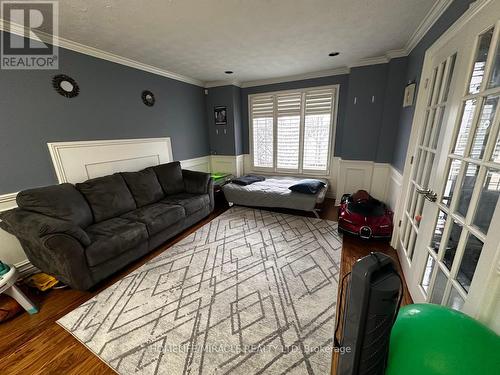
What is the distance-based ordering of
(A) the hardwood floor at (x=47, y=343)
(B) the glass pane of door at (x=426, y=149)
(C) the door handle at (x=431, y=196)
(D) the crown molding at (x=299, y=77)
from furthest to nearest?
1. (D) the crown molding at (x=299, y=77)
2. (B) the glass pane of door at (x=426, y=149)
3. (C) the door handle at (x=431, y=196)
4. (A) the hardwood floor at (x=47, y=343)

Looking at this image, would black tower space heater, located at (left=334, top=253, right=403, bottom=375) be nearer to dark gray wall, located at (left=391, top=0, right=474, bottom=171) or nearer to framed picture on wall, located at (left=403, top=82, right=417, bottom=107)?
dark gray wall, located at (left=391, top=0, right=474, bottom=171)

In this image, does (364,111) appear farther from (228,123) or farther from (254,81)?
(228,123)

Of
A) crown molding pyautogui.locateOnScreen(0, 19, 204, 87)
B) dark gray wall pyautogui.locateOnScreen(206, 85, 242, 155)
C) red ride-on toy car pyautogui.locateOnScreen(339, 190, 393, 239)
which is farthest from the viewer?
dark gray wall pyautogui.locateOnScreen(206, 85, 242, 155)

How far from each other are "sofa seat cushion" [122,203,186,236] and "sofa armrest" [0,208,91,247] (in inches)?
23.3

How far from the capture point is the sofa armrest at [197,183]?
3.25 m

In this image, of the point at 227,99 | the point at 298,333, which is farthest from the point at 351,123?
the point at 298,333

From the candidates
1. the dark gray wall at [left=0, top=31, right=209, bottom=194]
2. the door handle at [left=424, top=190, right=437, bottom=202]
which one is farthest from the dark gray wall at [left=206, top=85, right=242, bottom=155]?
the door handle at [left=424, top=190, right=437, bottom=202]

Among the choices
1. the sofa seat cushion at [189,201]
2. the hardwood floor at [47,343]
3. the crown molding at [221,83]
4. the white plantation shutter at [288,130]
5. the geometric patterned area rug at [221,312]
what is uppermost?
the crown molding at [221,83]

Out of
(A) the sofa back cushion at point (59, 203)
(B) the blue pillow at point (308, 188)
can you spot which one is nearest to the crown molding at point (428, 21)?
(B) the blue pillow at point (308, 188)

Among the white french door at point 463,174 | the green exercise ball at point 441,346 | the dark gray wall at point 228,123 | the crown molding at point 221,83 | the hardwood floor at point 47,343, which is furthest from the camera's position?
the dark gray wall at point 228,123

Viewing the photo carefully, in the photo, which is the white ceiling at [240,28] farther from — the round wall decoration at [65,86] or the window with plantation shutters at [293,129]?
the window with plantation shutters at [293,129]

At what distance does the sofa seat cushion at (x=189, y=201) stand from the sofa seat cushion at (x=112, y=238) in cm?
66

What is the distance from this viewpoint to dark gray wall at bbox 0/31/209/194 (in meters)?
1.96

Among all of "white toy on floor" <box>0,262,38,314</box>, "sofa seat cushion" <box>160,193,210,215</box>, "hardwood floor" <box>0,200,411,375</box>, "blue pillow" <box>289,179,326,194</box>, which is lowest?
"hardwood floor" <box>0,200,411,375</box>
